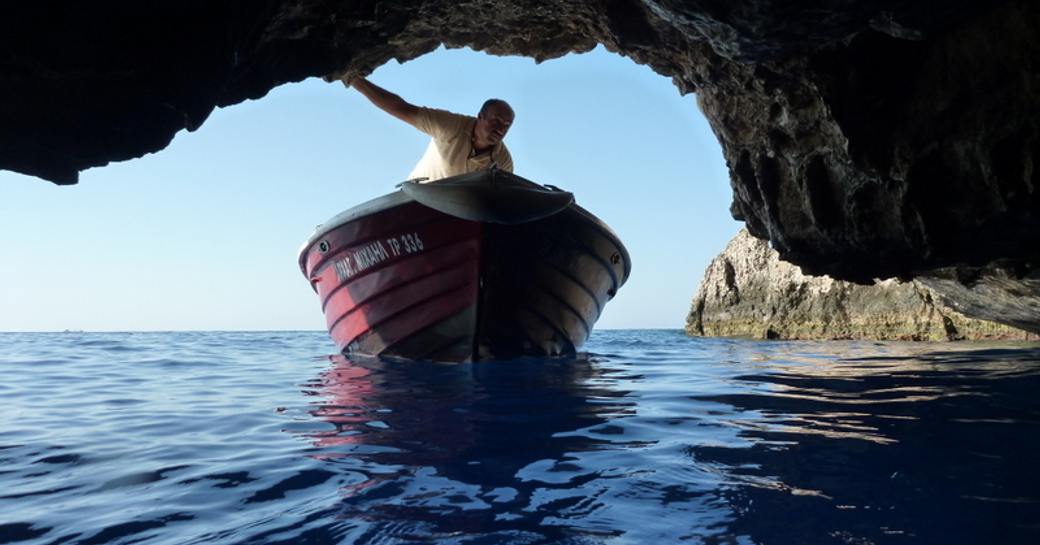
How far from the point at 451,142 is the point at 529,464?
4.72m

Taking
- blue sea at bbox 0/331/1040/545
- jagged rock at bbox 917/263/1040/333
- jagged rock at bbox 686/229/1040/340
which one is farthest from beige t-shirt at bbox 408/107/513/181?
jagged rock at bbox 686/229/1040/340

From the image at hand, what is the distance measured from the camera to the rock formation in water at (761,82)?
2881 millimetres

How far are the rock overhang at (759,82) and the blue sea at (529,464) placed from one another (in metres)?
1.30

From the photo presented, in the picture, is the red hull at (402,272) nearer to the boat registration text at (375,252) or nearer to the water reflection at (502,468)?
the boat registration text at (375,252)

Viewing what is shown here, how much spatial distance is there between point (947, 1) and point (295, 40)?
3591 mm

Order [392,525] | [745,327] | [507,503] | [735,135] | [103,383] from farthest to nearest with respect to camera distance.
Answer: [745,327] < [103,383] < [735,135] < [507,503] < [392,525]

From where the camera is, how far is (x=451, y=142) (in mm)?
6688

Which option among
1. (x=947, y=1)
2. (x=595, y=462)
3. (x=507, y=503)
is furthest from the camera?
(x=947, y=1)

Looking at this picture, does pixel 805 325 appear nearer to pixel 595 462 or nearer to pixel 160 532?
pixel 595 462

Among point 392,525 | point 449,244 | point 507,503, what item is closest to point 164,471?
point 392,525

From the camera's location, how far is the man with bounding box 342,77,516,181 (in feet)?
21.3

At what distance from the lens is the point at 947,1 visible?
116 inches

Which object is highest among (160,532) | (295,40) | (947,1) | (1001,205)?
(295,40)

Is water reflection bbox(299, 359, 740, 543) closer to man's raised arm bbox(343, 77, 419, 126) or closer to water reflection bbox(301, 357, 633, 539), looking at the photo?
water reflection bbox(301, 357, 633, 539)
